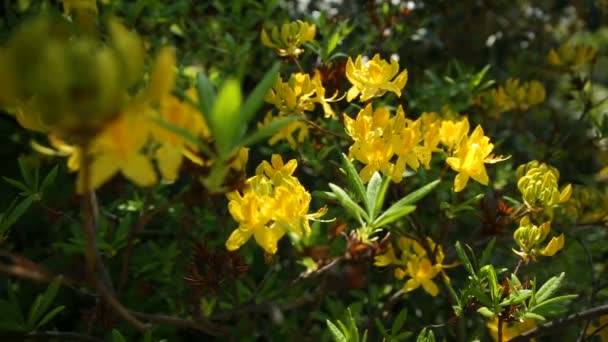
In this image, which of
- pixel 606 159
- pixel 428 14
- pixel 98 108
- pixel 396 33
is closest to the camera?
pixel 98 108

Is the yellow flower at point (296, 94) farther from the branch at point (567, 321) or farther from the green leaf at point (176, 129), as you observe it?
the branch at point (567, 321)

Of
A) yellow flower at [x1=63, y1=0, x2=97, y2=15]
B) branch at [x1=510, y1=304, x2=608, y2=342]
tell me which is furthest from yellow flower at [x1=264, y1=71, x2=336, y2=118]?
branch at [x1=510, y1=304, x2=608, y2=342]

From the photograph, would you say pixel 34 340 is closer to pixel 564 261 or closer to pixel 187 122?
pixel 187 122

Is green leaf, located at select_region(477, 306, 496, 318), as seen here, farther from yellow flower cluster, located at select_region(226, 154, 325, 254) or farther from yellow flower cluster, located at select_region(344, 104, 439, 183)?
yellow flower cluster, located at select_region(226, 154, 325, 254)

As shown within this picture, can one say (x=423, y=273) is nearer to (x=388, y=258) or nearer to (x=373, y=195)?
(x=388, y=258)

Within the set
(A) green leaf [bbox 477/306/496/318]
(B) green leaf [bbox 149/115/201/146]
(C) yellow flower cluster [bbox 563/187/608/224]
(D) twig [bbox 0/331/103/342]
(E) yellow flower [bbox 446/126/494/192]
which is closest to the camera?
(B) green leaf [bbox 149/115/201/146]

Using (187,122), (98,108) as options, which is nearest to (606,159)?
(187,122)
